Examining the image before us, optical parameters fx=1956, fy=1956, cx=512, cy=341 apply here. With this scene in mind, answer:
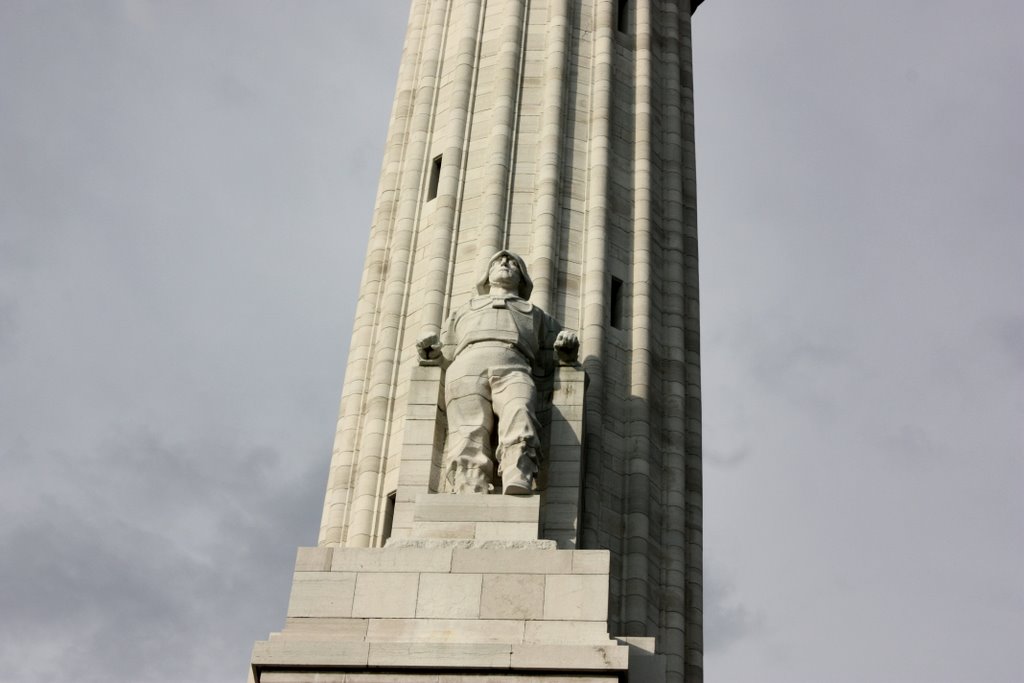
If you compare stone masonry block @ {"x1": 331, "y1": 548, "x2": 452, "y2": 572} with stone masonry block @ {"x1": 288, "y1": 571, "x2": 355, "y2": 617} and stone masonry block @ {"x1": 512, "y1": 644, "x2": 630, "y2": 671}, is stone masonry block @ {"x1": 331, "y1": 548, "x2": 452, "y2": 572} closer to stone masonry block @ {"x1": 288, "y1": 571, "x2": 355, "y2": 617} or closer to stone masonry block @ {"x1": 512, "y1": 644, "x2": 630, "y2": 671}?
stone masonry block @ {"x1": 288, "y1": 571, "x2": 355, "y2": 617}

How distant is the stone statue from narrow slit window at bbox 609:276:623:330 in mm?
3497

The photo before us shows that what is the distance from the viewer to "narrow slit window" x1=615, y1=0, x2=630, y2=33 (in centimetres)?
3634

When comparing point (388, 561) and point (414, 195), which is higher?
point (414, 195)

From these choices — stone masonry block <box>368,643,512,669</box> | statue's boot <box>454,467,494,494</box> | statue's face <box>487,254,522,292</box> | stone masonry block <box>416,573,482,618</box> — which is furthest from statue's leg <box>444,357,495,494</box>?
stone masonry block <box>368,643,512,669</box>

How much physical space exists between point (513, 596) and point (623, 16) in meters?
16.4

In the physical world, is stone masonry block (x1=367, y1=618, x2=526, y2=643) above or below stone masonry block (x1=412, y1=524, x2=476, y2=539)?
below

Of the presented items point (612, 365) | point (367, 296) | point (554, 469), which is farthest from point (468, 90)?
point (554, 469)

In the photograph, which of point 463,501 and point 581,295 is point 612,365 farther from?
point 463,501

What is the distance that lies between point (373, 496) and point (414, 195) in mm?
6387

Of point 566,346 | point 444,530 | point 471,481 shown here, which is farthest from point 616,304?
point 444,530

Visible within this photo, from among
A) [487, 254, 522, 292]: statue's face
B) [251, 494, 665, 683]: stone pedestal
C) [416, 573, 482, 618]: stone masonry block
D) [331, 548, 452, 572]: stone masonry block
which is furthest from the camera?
[487, 254, 522, 292]: statue's face

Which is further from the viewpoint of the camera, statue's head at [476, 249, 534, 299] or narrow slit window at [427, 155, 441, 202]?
narrow slit window at [427, 155, 441, 202]

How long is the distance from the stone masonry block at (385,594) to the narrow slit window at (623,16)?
50.8 feet

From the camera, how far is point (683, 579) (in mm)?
29391
